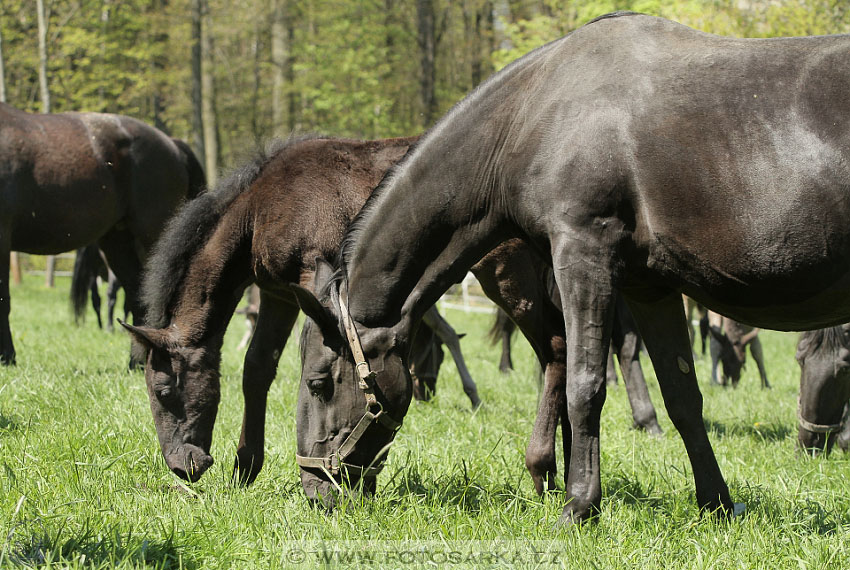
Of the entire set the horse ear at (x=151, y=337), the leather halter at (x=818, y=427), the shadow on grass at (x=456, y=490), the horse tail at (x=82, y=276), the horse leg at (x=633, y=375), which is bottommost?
the horse tail at (x=82, y=276)

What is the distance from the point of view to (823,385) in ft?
16.4

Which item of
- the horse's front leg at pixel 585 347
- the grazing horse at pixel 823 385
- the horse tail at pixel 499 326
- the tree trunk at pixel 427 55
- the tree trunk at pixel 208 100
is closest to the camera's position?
the horse's front leg at pixel 585 347

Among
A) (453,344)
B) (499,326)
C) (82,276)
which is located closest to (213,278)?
(453,344)

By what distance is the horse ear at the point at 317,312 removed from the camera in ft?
11.2

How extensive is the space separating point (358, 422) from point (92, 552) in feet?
3.95

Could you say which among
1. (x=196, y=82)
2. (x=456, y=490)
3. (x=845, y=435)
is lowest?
(x=196, y=82)

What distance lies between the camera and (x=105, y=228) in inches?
300

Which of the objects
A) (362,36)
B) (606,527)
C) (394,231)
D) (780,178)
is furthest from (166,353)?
(362,36)

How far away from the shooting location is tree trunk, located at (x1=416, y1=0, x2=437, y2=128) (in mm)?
21109

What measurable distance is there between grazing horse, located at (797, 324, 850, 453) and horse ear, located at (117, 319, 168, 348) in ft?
12.7

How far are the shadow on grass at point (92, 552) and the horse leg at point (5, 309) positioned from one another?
470cm

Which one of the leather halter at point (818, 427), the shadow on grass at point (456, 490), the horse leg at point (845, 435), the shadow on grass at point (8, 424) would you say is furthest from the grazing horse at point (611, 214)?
the horse leg at point (845, 435)

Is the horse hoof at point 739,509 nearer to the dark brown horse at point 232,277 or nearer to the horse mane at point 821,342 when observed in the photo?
the horse mane at point 821,342

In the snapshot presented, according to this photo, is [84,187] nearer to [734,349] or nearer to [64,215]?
[64,215]
